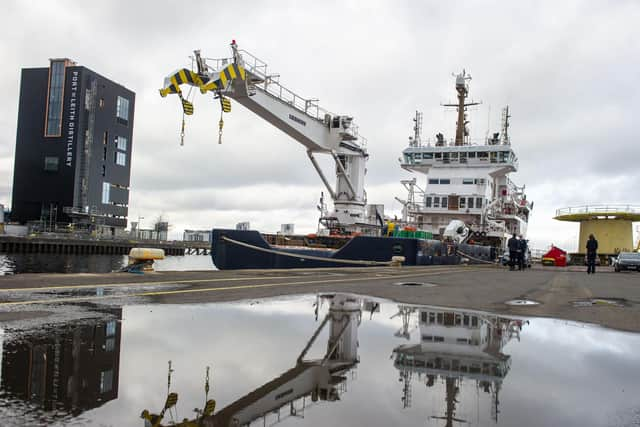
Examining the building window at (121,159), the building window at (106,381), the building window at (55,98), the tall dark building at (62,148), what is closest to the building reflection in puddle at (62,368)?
the building window at (106,381)

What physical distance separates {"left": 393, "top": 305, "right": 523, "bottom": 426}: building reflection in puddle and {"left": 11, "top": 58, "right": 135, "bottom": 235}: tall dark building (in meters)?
61.3

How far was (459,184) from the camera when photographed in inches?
→ 1441

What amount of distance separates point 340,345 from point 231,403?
1739mm

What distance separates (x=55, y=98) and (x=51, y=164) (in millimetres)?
8114

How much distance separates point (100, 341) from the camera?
152 inches

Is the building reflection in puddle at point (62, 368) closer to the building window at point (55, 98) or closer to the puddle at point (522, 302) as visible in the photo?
the puddle at point (522, 302)

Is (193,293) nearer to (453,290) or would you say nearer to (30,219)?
(453,290)

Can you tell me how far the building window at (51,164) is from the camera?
60.3 metres

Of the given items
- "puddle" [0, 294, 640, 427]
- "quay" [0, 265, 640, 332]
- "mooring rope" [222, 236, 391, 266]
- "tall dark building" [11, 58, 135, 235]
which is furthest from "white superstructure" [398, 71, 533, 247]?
"tall dark building" [11, 58, 135, 235]

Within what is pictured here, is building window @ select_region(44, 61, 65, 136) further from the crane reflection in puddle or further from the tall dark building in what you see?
the crane reflection in puddle

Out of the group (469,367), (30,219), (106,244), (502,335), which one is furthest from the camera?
(30,219)

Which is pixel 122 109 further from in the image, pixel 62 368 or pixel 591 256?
pixel 62 368

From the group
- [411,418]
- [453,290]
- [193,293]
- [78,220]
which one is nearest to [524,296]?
[453,290]

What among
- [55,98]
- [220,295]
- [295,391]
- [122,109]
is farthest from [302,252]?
[122,109]
